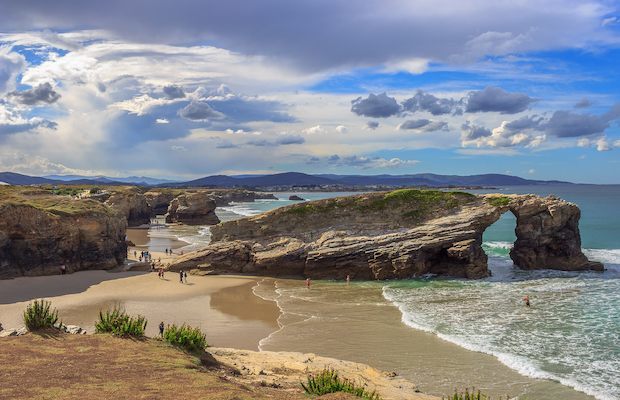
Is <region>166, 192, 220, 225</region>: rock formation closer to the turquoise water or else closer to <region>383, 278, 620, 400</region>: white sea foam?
the turquoise water

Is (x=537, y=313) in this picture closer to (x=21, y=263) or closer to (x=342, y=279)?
(x=342, y=279)

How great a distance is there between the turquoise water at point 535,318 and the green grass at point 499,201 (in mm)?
5414

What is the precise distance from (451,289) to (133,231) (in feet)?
181

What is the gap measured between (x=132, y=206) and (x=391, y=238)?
5861 centimetres

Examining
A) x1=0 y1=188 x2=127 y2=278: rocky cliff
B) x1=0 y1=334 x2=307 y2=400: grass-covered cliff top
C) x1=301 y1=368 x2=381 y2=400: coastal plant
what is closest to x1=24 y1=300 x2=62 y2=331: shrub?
x1=0 y1=334 x2=307 y2=400: grass-covered cliff top

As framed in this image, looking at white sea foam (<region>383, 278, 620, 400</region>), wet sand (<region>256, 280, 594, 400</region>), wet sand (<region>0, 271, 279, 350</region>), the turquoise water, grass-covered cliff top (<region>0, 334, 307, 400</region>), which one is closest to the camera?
grass-covered cliff top (<region>0, 334, 307, 400</region>)

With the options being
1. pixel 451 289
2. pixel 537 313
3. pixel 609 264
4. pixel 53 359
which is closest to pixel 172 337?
pixel 53 359

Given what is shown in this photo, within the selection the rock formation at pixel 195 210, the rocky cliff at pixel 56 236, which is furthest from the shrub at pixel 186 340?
the rock formation at pixel 195 210

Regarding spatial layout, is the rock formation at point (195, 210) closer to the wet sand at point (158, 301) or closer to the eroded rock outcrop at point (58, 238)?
the eroded rock outcrop at point (58, 238)

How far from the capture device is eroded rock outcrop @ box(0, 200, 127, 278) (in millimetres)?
35531

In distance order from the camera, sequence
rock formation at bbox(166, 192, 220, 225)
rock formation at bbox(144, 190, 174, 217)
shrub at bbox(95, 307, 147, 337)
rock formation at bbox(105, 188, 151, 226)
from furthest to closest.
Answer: rock formation at bbox(144, 190, 174, 217), rock formation at bbox(166, 192, 220, 225), rock formation at bbox(105, 188, 151, 226), shrub at bbox(95, 307, 147, 337)

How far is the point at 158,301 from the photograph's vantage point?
1207 inches

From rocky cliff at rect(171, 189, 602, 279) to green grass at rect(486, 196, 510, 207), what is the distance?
8 centimetres

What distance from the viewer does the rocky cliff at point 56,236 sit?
117 feet
